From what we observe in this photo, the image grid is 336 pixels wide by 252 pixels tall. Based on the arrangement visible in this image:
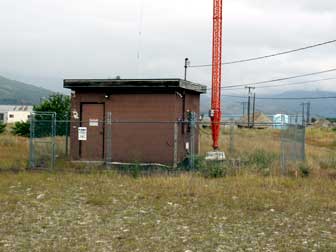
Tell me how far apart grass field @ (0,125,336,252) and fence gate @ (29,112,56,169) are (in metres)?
1.69

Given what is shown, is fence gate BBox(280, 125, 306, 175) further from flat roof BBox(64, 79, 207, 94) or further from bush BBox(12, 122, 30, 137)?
bush BBox(12, 122, 30, 137)

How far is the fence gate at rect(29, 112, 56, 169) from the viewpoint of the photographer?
17.8 metres

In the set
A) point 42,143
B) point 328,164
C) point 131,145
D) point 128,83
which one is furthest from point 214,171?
point 42,143

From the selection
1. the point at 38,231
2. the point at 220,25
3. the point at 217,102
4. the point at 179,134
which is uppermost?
the point at 220,25

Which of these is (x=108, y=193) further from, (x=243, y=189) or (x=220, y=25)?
(x=220, y=25)

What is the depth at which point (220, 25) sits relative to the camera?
24.0 metres

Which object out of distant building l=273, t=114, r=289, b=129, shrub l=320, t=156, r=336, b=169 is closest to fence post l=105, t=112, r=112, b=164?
distant building l=273, t=114, r=289, b=129

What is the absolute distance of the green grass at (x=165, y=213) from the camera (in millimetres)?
8156

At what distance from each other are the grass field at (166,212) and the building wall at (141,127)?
369cm

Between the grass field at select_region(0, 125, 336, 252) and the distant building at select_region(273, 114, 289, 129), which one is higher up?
the distant building at select_region(273, 114, 289, 129)

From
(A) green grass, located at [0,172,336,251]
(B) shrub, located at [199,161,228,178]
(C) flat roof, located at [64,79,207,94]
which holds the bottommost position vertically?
(A) green grass, located at [0,172,336,251]

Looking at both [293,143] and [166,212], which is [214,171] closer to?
[166,212]

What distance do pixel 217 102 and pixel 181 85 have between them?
14.6 ft

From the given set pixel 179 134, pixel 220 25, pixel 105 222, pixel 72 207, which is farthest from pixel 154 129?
pixel 105 222
